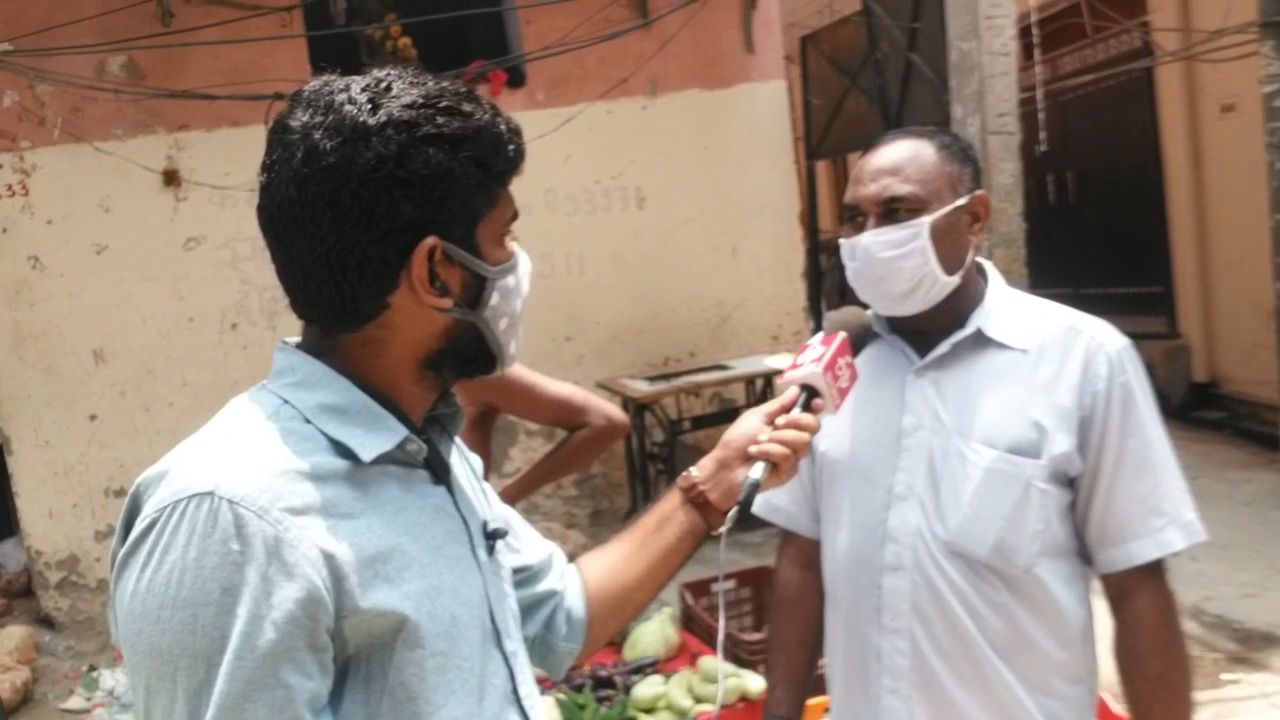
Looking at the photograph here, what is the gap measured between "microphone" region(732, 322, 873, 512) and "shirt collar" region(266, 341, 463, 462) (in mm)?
544

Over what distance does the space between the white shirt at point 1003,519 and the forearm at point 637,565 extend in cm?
40

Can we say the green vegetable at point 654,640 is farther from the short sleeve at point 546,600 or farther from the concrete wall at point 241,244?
the short sleeve at point 546,600

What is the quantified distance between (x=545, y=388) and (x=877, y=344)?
148 centimetres

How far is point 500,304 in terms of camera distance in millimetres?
1294

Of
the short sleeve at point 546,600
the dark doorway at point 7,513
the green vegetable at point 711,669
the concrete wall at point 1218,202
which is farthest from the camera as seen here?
the concrete wall at point 1218,202

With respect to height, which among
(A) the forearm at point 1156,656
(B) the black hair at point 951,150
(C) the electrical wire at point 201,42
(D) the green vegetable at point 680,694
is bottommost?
(D) the green vegetable at point 680,694

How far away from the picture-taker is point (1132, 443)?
166 centimetres

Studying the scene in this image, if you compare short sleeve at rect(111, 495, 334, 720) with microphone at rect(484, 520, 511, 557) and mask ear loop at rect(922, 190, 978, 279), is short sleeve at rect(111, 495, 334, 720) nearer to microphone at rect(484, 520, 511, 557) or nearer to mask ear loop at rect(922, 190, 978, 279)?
→ microphone at rect(484, 520, 511, 557)

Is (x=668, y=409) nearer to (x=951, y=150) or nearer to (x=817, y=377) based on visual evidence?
(x=951, y=150)

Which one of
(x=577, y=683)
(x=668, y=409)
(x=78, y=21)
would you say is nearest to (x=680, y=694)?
(x=577, y=683)

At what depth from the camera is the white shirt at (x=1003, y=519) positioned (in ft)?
5.49

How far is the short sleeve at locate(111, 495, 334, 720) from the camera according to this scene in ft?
3.30

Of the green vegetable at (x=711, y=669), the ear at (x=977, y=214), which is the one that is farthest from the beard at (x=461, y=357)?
the green vegetable at (x=711, y=669)

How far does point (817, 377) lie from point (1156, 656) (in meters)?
0.67
